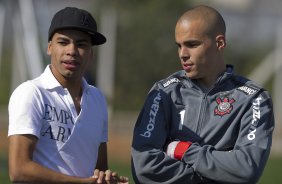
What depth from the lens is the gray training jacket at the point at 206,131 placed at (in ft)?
19.1

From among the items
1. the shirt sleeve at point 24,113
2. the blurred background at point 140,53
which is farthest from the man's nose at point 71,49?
the blurred background at point 140,53

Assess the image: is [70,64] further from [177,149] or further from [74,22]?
[177,149]

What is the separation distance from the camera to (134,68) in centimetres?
3691

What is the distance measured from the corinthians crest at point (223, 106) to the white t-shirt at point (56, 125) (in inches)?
33.8

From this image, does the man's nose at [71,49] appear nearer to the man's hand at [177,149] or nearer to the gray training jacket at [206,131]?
the gray training jacket at [206,131]

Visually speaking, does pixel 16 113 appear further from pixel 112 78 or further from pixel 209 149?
pixel 112 78

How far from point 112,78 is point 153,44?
2.30m

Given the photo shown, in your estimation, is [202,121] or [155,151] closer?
[155,151]

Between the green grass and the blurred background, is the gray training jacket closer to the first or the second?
the green grass

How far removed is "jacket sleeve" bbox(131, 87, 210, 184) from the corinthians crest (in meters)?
0.33

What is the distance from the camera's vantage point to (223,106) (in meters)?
6.00

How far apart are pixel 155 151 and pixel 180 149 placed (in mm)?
165

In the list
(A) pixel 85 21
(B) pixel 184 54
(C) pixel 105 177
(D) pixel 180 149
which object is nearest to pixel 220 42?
(B) pixel 184 54

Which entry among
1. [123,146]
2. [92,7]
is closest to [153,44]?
[92,7]
